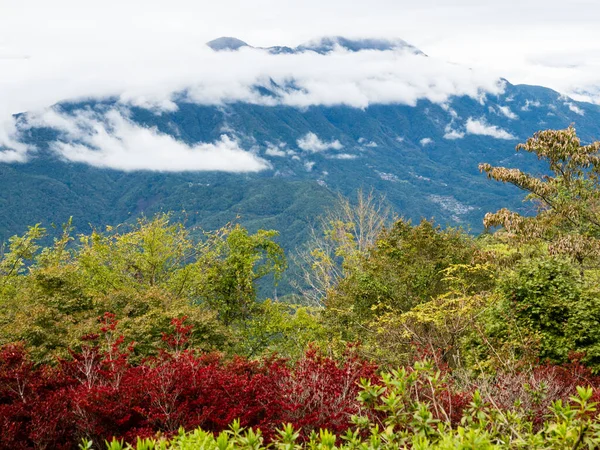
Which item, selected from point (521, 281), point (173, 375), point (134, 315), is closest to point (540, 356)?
point (521, 281)

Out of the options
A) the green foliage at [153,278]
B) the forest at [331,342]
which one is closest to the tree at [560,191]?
the forest at [331,342]

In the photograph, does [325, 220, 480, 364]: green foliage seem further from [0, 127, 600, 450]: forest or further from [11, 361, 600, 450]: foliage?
[11, 361, 600, 450]: foliage

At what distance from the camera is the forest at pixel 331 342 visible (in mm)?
4383

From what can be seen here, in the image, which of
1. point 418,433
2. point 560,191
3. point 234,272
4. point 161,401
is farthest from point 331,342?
point 418,433

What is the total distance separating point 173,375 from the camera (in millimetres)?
5891

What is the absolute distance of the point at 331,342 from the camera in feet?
47.0

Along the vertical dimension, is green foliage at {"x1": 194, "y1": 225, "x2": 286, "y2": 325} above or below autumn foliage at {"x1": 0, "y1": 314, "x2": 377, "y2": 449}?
below

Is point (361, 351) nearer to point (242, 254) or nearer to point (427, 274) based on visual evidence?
point (427, 274)

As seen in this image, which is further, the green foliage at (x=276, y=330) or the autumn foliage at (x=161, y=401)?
the green foliage at (x=276, y=330)

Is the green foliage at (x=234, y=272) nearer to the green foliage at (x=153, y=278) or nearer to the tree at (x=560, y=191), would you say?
the green foliage at (x=153, y=278)

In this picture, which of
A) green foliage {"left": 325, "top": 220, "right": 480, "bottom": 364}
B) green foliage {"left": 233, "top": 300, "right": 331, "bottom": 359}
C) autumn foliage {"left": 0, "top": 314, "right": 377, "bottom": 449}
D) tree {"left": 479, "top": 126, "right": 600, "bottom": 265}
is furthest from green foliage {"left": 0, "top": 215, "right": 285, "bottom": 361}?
tree {"left": 479, "top": 126, "right": 600, "bottom": 265}

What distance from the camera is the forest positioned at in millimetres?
4383

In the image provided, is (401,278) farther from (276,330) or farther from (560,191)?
(276,330)

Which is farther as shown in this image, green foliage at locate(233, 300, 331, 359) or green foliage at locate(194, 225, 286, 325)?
green foliage at locate(194, 225, 286, 325)
